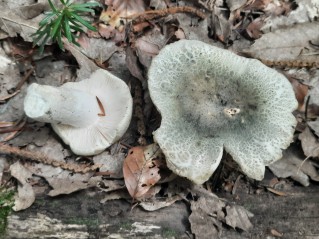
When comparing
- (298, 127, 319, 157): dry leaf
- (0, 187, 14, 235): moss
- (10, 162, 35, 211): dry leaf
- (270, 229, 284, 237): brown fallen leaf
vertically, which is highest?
(298, 127, 319, 157): dry leaf

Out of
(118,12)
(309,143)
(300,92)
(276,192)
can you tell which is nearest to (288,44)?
(300,92)

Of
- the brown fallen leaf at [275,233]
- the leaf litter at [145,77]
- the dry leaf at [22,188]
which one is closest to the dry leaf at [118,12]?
the leaf litter at [145,77]

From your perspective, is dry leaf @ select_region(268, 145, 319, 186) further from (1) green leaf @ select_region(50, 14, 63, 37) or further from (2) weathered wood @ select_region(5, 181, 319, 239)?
(1) green leaf @ select_region(50, 14, 63, 37)

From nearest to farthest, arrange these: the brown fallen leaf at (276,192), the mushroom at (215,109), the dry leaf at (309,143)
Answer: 1. the mushroom at (215,109)
2. the brown fallen leaf at (276,192)
3. the dry leaf at (309,143)

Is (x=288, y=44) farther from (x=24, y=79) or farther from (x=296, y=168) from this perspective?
(x=24, y=79)

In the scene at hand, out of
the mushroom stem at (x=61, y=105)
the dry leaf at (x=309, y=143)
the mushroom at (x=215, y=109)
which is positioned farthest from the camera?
the dry leaf at (x=309, y=143)

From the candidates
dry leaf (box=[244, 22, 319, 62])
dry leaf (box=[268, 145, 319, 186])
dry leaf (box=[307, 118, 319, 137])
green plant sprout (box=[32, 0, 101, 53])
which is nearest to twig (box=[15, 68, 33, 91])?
green plant sprout (box=[32, 0, 101, 53])

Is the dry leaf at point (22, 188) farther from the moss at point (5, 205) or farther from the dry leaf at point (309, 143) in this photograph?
the dry leaf at point (309, 143)
